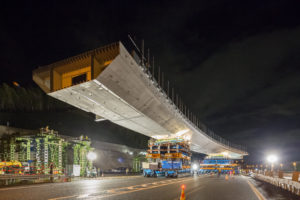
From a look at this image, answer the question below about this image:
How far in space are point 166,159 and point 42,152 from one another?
15217 millimetres

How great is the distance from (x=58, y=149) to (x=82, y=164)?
611 cm

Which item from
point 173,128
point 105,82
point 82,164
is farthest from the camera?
point 173,128

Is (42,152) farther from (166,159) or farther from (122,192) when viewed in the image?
(122,192)

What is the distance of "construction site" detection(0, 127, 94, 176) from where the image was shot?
1160 inches

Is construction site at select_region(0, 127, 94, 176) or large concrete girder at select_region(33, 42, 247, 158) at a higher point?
large concrete girder at select_region(33, 42, 247, 158)

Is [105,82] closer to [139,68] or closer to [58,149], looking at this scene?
[139,68]

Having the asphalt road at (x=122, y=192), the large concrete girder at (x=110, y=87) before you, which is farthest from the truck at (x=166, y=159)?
the asphalt road at (x=122, y=192)

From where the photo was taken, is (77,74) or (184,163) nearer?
(77,74)

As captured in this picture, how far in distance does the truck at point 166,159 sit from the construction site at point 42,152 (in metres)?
8.41

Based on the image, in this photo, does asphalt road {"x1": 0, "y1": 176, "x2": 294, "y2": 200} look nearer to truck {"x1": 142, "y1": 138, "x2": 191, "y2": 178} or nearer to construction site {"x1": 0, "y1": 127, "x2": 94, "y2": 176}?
construction site {"x1": 0, "y1": 127, "x2": 94, "y2": 176}

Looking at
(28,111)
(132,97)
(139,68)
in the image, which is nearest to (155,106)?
(132,97)

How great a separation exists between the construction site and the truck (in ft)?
27.6

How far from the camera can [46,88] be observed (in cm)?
2780

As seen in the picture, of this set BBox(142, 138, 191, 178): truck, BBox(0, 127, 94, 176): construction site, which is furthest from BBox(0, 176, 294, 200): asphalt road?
BBox(142, 138, 191, 178): truck
